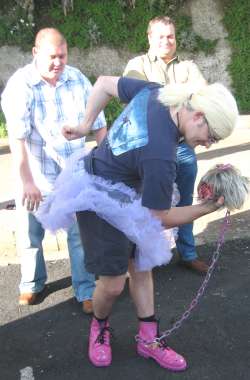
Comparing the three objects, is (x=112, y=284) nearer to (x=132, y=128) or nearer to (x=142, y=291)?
(x=142, y=291)

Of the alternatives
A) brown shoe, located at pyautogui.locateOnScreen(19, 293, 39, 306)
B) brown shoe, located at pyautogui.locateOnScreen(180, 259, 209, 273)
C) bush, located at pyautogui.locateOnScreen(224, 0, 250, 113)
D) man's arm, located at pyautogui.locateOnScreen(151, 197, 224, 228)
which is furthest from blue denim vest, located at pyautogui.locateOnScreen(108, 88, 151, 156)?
bush, located at pyautogui.locateOnScreen(224, 0, 250, 113)

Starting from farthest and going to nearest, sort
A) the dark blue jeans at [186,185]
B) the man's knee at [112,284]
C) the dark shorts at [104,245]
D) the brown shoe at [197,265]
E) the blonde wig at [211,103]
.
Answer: the brown shoe at [197,265] → the dark blue jeans at [186,185] → the man's knee at [112,284] → the dark shorts at [104,245] → the blonde wig at [211,103]

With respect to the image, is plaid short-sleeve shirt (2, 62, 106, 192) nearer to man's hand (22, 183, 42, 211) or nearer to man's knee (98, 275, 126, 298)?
man's hand (22, 183, 42, 211)

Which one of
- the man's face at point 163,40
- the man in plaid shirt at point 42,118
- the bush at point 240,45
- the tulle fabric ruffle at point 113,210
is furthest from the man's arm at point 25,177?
the bush at point 240,45

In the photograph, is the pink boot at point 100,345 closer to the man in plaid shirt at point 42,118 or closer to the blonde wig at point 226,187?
the man in plaid shirt at point 42,118

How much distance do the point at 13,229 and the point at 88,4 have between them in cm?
614

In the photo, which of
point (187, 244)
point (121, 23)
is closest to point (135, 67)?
point (187, 244)

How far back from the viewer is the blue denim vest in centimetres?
256

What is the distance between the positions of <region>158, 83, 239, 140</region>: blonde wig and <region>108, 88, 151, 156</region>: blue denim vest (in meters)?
0.13

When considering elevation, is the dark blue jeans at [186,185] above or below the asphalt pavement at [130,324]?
above

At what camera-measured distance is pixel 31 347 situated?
3.44m

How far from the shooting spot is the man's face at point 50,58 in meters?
3.37

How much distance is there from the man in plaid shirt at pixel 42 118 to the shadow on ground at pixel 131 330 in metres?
0.30

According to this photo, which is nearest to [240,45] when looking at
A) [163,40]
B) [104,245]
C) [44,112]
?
[163,40]
